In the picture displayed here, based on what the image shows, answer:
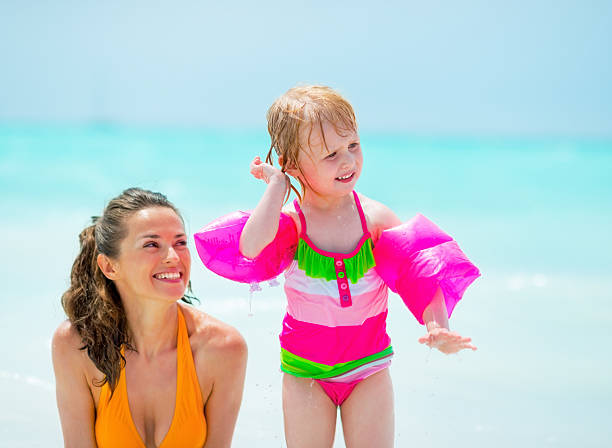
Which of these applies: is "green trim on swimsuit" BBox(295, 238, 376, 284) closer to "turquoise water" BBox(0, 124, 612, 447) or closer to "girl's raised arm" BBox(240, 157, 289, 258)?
"girl's raised arm" BBox(240, 157, 289, 258)

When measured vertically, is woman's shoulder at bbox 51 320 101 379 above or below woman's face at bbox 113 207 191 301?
below

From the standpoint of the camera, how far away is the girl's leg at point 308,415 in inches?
115

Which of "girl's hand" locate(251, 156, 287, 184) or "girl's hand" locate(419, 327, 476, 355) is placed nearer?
"girl's hand" locate(419, 327, 476, 355)

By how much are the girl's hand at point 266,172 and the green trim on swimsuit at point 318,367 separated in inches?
28.0

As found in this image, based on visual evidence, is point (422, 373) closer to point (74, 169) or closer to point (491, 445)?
point (491, 445)

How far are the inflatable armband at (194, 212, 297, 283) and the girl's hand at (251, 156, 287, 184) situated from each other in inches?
7.6

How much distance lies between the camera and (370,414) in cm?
291

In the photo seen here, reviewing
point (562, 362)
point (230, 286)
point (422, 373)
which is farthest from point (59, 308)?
point (562, 362)

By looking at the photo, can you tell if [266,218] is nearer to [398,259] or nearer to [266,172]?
[266,172]

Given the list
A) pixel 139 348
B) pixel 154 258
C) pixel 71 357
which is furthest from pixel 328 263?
pixel 71 357

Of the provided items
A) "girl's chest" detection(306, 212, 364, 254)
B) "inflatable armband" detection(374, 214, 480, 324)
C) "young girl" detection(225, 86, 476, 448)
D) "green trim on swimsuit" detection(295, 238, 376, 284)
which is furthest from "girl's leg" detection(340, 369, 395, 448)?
"girl's chest" detection(306, 212, 364, 254)

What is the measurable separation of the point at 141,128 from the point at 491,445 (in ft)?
82.3

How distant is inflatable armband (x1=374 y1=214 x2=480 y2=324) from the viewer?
2.92 m

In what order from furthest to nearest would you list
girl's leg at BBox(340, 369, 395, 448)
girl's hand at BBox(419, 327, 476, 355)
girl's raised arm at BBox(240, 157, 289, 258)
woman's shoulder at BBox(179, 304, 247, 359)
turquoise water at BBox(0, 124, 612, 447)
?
turquoise water at BBox(0, 124, 612, 447) → woman's shoulder at BBox(179, 304, 247, 359) → girl's leg at BBox(340, 369, 395, 448) → girl's raised arm at BBox(240, 157, 289, 258) → girl's hand at BBox(419, 327, 476, 355)
